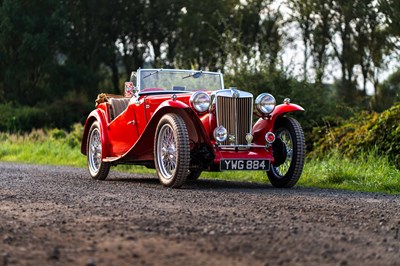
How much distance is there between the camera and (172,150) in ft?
30.9

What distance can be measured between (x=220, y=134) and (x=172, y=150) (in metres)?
0.65

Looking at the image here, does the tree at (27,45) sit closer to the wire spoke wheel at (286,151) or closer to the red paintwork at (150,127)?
the red paintwork at (150,127)

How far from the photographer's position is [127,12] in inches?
1763

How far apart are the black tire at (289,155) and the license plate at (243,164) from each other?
0.51 m

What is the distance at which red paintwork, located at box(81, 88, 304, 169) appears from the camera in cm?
939

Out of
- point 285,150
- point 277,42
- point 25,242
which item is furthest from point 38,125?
point 25,242

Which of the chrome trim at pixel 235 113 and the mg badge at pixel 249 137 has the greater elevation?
the chrome trim at pixel 235 113

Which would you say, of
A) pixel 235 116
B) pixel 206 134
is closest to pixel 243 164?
pixel 206 134

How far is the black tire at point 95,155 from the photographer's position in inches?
452

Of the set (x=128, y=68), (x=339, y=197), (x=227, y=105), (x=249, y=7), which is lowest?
(x=339, y=197)

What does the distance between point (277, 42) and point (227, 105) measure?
31.3 meters

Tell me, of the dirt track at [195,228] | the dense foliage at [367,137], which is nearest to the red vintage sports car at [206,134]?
the dirt track at [195,228]

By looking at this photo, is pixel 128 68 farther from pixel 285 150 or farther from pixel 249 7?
pixel 285 150

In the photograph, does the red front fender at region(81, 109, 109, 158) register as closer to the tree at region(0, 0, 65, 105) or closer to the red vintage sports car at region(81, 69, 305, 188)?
the red vintage sports car at region(81, 69, 305, 188)
